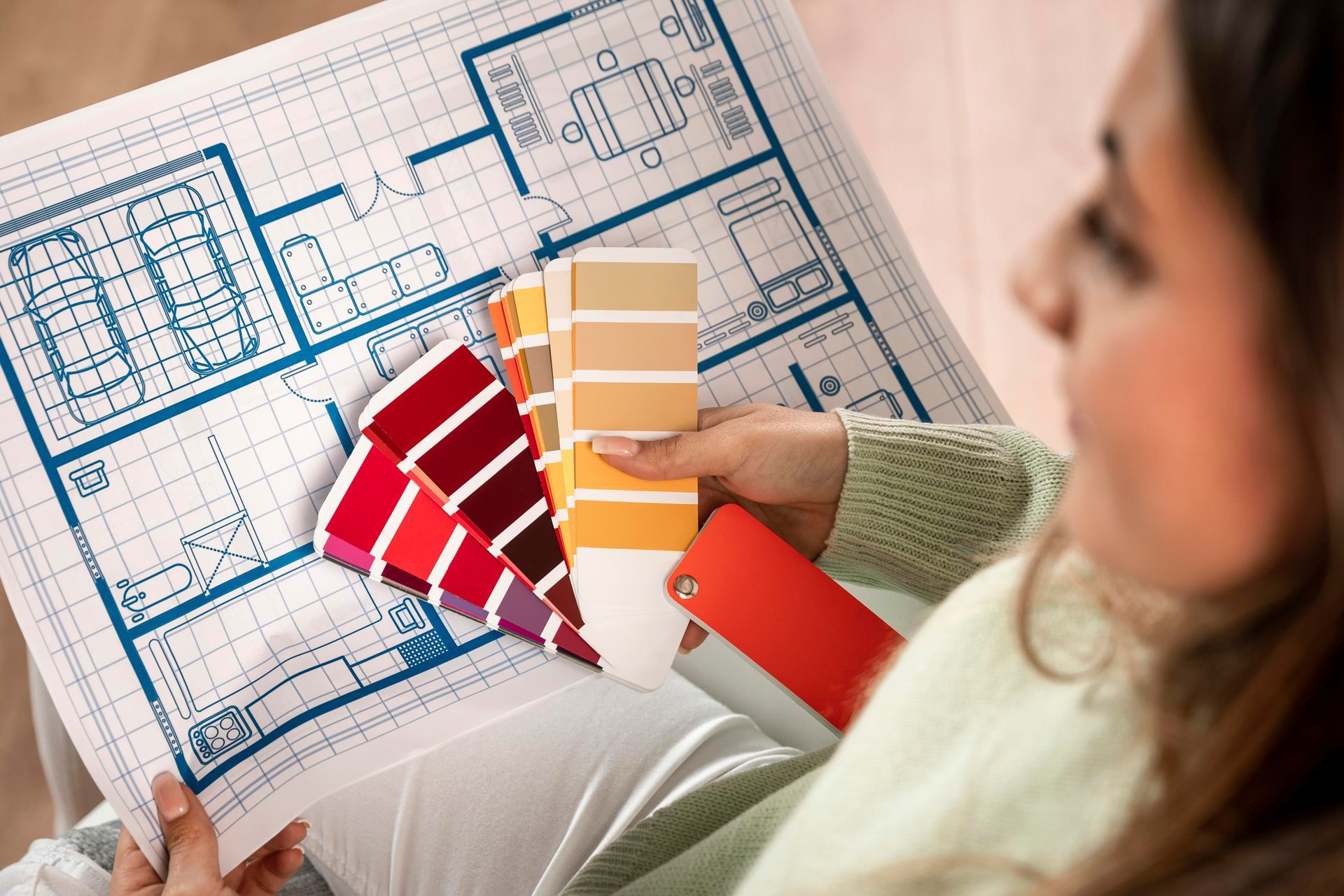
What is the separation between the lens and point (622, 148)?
2.11 ft

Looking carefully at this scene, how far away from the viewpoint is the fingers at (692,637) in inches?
25.5

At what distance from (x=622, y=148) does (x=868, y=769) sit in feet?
1.45

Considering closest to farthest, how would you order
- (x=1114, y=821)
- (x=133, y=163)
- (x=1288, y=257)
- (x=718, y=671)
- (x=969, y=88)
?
1. (x=1288, y=257)
2. (x=1114, y=821)
3. (x=133, y=163)
4. (x=718, y=671)
5. (x=969, y=88)

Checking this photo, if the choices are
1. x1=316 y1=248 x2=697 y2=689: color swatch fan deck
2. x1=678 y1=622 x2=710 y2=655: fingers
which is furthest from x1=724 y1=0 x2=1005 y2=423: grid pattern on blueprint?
x1=678 y1=622 x2=710 y2=655: fingers

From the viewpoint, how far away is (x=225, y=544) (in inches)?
22.4

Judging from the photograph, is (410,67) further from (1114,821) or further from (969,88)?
(969,88)

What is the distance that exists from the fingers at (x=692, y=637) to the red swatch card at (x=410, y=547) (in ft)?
0.36

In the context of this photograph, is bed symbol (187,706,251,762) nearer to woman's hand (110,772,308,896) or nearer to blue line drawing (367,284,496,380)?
woman's hand (110,772,308,896)

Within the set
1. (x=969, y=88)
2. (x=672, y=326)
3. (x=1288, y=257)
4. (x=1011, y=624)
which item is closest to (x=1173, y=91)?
(x=1288, y=257)

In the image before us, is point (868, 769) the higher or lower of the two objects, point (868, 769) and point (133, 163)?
the lower

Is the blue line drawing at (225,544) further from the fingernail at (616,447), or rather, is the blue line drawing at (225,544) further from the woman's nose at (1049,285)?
the woman's nose at (1049,285)

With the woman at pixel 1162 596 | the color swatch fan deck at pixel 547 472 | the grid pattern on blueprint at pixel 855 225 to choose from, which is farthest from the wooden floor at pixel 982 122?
the woman at pixel 1162 596

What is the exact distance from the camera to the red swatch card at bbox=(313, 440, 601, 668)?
0.57 m

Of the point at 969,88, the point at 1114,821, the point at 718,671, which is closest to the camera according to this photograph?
the point at 1114,821
